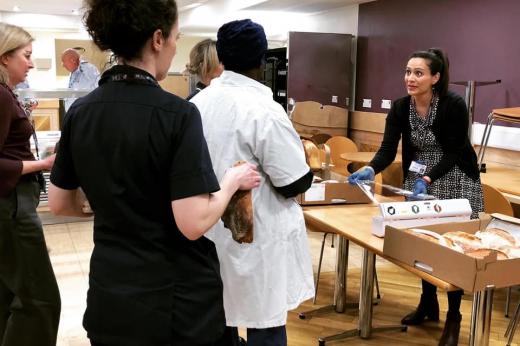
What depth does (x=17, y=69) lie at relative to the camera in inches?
79.4

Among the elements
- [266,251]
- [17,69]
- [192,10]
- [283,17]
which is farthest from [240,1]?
[266,251]

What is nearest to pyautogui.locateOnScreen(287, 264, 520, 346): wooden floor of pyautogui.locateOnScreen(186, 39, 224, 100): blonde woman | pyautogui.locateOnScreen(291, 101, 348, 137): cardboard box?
pyautogui.locateOnScreen(186, 39, 224, 100): blonde woman

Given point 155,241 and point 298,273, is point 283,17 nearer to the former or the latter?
point 298,273

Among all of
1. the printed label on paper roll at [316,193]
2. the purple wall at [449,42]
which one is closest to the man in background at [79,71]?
the purple wall at [449,42]

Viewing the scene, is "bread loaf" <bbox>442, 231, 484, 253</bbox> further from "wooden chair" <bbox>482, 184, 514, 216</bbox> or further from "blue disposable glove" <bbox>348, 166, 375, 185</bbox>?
"wooden chair" <bbox>482, 184, 514, 216</bbox>

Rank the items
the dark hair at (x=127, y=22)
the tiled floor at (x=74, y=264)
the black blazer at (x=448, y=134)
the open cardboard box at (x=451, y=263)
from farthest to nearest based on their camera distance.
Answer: the tiled floor at (x=74, y=264) < the black blazer at (x=448, y=134) < the open cardboard box at (x=451, y=263) < the dark hair at (x=127, y=22)

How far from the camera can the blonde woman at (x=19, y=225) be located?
1939 millimetres

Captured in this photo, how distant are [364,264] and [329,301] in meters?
0.74

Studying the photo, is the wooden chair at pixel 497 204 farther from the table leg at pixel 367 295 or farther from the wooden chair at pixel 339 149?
the wooden chair at pixel 339 149

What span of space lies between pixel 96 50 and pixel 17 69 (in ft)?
3.39

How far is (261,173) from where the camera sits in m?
1.76

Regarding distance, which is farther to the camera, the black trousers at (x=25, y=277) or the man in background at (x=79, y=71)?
the man in background at (x=79, y=71)

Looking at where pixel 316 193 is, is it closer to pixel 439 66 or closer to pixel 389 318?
pixel 439 66

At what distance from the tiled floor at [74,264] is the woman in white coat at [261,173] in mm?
1280
